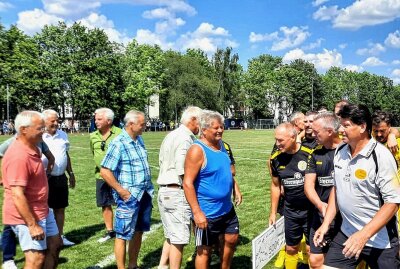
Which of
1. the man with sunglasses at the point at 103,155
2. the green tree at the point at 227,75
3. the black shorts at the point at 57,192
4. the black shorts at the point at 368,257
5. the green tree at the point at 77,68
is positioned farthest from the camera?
the green tree at the point at 227,75

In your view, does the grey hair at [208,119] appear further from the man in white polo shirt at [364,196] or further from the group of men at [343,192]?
the man in white polo shirt at [364,196]

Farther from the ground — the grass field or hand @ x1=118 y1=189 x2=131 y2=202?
hand @ x1=118 y1=189 x2=131 y2=202

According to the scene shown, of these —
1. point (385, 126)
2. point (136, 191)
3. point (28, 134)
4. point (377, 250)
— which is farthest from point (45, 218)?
point (385, 126)

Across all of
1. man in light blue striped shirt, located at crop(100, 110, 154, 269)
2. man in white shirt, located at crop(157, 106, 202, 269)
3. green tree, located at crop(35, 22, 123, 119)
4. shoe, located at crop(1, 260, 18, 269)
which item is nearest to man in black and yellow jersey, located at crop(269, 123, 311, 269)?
man in white shirt, located at crop(157, 106, 202, 269)

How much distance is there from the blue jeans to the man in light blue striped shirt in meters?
1.26

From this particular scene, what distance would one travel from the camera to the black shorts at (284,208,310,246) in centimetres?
495

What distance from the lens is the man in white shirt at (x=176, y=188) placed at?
4.90 metres

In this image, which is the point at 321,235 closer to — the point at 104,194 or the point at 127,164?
the point at 127,164

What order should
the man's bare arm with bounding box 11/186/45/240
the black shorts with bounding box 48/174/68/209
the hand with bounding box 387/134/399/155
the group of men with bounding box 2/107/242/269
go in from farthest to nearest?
the black shorts with bounding box 48/174/68/209 < the hand with bounding box 387/134/399/155 < the group of men with bounding box 2/107/242/269 < the man's bare arm with bounding box 11/186/45/240

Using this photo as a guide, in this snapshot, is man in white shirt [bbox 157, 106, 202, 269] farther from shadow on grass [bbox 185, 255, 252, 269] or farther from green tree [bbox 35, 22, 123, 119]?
green tree [bbox 35, 22, 123, 119]

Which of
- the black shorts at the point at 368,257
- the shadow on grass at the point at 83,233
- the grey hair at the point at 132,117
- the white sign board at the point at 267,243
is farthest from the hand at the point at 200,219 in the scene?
the shadow on grass at the point at 83,233

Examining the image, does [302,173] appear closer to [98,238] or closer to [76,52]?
[98,238]

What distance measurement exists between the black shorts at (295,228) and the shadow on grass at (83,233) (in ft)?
12.2

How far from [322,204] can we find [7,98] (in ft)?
165
